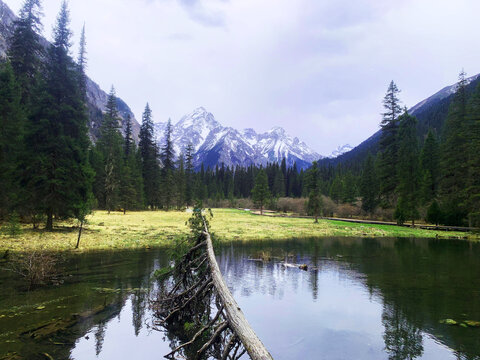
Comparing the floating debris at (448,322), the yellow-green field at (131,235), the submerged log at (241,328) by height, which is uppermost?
the submerged log at (241,328)

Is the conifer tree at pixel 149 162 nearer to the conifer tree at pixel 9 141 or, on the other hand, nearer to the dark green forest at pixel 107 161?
the dark green forest at pixel 107 161

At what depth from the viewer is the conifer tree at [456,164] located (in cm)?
A: 4550

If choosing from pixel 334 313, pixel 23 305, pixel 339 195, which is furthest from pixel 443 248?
pixel 339 195

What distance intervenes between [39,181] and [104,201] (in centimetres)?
3415

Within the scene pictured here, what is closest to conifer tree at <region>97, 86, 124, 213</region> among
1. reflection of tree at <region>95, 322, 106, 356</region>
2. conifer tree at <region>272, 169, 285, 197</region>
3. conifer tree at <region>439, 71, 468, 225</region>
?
reflection of tree at <region>95, 322, 106, 356</region>

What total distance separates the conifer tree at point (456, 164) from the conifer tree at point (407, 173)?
489 cm

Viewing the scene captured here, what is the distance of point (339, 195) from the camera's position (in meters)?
82.9

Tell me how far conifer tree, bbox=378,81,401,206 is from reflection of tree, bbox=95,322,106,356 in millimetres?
62403

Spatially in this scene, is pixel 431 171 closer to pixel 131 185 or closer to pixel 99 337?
pixel 131 185

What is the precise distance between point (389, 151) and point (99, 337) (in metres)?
68.6

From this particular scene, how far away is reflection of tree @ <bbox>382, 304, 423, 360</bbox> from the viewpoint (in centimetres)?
887

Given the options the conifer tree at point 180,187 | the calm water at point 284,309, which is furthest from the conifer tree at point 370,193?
the conifer tree at point 180,187

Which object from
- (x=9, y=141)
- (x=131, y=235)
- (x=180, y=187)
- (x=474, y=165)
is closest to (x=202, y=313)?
(x=131, y=235)

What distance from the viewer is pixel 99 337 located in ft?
29.7
